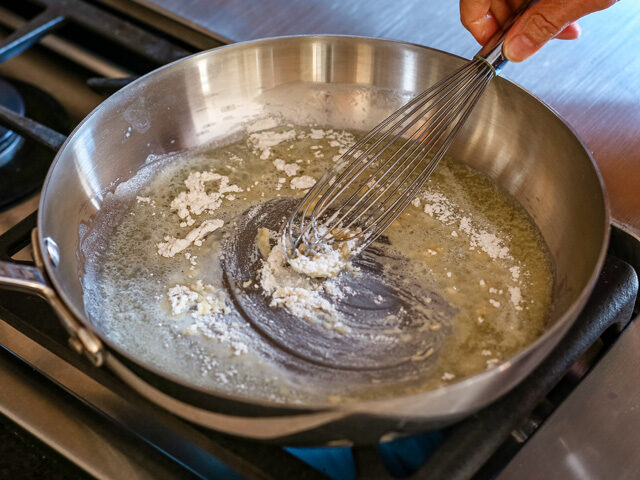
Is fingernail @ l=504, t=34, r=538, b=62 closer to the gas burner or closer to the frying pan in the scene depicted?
the frying pan

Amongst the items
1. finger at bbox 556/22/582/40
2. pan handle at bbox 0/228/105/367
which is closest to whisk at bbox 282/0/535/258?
finger at bbox 556/22/582/40

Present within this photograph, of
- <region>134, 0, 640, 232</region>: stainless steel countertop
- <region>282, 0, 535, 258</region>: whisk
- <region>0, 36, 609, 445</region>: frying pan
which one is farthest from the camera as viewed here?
<region>134, 0, 640, 232</region>: stainless steel countertop

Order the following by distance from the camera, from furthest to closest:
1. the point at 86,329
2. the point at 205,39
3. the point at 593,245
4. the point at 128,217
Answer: the point at 205,39
the point at 128,217
the point at 593,245
the point at 86,329

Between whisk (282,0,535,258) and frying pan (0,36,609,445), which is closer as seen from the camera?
frying pan (0,36,609,445)

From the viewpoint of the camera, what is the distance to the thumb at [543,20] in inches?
23.0

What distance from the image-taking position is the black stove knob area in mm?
719

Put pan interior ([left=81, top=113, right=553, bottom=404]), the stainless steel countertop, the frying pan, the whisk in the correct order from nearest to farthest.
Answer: the frying pan → pan interior ([left=81, top=113, right=553, bottom=404]) → the whisk → the stainless steel countertop

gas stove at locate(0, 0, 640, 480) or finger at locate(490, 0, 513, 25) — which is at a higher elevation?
finger at locate(490, 0, 513, 25)

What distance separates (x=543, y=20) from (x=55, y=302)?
0.50 meters

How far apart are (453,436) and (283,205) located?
32 cm

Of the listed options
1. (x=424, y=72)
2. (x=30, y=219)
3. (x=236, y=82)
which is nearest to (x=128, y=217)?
(x=30, y=219)

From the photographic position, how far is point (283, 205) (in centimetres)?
67

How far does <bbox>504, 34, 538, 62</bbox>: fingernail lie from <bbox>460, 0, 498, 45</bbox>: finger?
3.5 inches

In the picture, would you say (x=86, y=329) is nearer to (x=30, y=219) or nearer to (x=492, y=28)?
(x=30, y=219)
